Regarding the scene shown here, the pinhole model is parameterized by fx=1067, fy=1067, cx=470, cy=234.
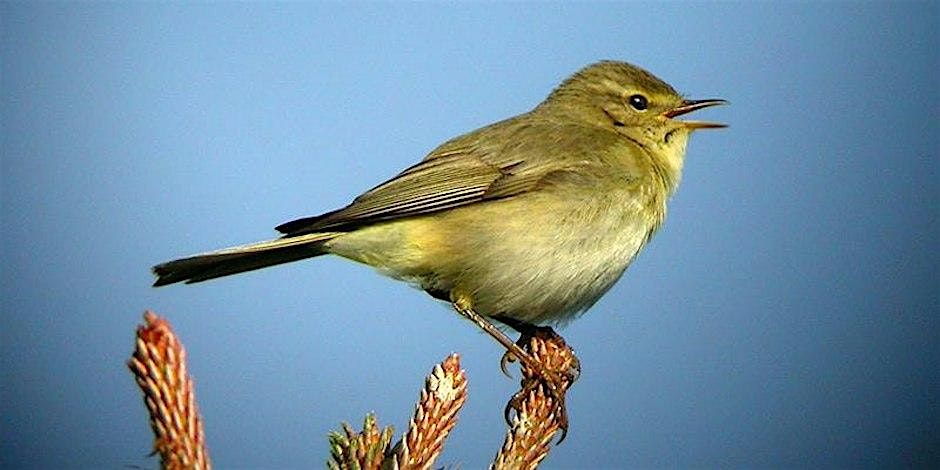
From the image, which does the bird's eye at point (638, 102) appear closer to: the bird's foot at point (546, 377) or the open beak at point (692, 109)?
the open beak at point (692, 109)

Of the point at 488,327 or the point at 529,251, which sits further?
the point at 488,327

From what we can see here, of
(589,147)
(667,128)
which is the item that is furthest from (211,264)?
(667,128)

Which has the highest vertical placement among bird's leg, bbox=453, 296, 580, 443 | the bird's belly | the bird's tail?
the bird's tail

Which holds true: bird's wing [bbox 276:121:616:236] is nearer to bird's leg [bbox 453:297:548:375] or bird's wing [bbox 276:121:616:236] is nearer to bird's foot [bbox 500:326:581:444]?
bird's leg [bbox 453:297:548:375]

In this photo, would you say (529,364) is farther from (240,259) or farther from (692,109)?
(692,109)

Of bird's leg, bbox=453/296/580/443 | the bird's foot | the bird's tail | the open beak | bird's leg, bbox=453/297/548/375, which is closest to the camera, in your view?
the bird's foot

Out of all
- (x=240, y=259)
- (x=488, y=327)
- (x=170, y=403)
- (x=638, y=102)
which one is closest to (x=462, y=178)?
(x=488, y=327)

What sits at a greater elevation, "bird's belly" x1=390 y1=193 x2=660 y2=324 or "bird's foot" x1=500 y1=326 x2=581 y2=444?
"bird's belly" x1=390 y1=193 x2=660 y2=324

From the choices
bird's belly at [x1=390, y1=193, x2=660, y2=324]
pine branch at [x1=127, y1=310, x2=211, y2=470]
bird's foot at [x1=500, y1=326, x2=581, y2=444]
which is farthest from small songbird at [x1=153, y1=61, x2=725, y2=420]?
pine branch at [x1=127, y1=310, x2=211, y2=470]
